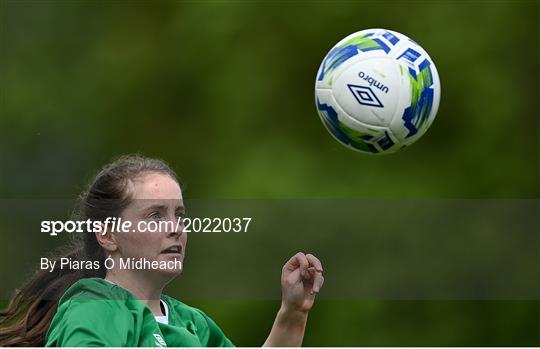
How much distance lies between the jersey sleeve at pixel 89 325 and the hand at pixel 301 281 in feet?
1.92

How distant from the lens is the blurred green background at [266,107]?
24.5 feet

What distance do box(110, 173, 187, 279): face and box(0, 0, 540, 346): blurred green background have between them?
292 cm

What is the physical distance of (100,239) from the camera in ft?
14.4

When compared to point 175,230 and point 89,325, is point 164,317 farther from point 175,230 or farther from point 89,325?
point 89,325

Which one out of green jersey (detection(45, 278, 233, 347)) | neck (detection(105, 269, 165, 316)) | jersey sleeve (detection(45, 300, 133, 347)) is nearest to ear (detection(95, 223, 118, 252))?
neck (detection(105, 269, 165, 316))

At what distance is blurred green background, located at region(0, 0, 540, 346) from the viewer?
7453 millimetres

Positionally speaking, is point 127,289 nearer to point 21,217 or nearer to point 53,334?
point 53,334

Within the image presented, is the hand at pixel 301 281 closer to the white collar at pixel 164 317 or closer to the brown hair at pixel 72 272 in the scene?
the white collar at pixel 164 317

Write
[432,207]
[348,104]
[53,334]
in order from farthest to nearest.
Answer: [432,207]
[348,104]
[53,334]

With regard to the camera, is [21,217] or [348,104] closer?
[348,104]

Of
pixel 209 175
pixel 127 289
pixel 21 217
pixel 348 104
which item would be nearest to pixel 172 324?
pixel 127 289

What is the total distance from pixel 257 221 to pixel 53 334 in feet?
10.3

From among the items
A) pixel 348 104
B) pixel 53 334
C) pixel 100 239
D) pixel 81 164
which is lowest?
pixel 53 334

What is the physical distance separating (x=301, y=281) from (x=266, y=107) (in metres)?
3.51
